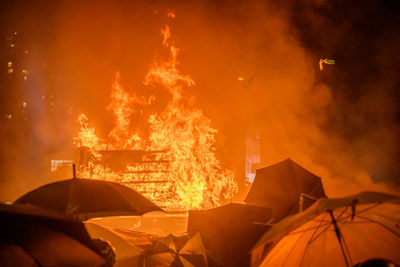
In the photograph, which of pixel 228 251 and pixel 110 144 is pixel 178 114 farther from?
pixel 228 251

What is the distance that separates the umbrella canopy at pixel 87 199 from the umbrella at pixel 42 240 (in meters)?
0.53

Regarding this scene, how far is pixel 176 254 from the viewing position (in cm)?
593

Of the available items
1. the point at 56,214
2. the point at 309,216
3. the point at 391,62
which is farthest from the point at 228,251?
the point at 391,62

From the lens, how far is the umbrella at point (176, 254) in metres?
5.75

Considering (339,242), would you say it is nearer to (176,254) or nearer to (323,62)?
(176,254)

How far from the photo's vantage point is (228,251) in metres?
6.76

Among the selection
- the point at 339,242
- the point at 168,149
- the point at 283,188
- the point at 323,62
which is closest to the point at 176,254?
the point at 339,242

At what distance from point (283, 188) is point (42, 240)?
18.9 ft

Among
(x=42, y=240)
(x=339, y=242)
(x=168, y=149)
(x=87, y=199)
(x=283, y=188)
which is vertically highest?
(x=168, y=149)

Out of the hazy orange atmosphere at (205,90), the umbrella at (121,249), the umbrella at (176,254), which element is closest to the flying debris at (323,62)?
the hazy orange atmosphere at (205,90)

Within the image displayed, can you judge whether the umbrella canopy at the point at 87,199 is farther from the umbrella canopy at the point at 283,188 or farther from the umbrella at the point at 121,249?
Result: the umbrella canopy at the point at 283,188

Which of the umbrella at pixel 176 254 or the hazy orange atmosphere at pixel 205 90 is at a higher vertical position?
the hazy orange atmosphere at pixel 205 90

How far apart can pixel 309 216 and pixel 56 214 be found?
2411mm

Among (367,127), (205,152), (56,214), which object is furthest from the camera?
(367,127)
